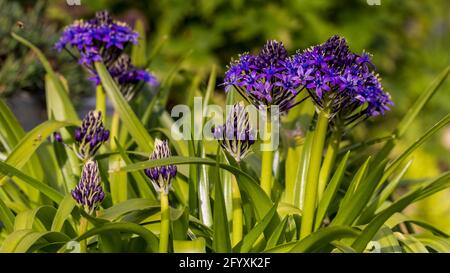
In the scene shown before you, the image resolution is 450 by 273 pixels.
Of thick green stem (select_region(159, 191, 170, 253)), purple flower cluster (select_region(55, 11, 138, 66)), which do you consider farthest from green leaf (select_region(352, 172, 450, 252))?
purple flower cluster (select_region(55, 11, 138, 66))

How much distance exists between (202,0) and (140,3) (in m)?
0.68

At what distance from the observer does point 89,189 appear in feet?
6.83

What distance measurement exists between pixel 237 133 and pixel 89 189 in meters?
0.47

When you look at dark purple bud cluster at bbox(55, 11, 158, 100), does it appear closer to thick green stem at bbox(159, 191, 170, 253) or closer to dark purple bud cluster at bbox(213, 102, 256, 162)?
A: dark purple bud cluster at bbox(213, 102, 256, 162)

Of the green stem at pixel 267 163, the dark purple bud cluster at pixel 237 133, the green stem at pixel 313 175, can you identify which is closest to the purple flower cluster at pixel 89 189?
the dark purple bud cluster at pixel 237 133

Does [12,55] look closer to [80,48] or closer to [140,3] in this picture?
[80,48]

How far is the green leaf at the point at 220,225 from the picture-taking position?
7.21 feet

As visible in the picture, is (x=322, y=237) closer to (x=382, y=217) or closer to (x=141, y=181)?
(x=382, y=217)

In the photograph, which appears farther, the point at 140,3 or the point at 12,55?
the point at 140,3

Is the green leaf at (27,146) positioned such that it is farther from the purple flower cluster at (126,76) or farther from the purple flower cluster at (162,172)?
the purple flower cluster at (162,172)

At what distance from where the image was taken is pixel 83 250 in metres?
2.21

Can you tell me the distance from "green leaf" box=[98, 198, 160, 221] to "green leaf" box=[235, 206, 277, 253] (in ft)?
0.97

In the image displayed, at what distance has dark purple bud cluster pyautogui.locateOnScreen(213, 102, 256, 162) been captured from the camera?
87.5 inches

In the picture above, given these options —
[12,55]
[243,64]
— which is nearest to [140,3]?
[12,55]
